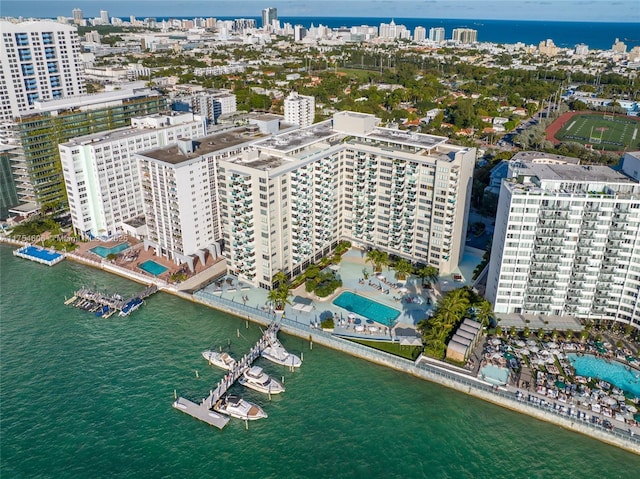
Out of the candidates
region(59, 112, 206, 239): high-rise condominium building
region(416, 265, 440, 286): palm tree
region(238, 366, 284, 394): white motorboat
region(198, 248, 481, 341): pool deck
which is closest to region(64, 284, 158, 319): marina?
region(198, 248, 481, 341): pool deck

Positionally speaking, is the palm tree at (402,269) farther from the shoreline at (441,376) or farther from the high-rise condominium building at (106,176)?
the high-rise condominium building at (106,176)

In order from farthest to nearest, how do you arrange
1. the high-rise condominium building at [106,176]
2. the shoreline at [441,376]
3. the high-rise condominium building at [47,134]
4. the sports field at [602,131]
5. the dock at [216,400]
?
the sports field at [602,131]
the high-rise condominium building at [47,134]
the high-rise condominium building at [106,176]
the dock at [216,400]
the shoreline at [441,376]

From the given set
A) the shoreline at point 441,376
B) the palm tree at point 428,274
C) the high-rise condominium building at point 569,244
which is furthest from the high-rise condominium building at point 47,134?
the high-rise condominium building at point 569,244

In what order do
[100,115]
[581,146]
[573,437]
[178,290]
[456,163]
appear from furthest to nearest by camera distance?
[581,146]
[100,115]
[178,290]
[456,163]
[573,437]

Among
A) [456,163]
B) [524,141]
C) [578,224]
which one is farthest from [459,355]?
[524,141]

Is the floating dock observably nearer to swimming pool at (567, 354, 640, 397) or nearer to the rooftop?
the rooftop

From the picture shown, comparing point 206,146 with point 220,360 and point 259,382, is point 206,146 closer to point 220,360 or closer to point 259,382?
point 220,360

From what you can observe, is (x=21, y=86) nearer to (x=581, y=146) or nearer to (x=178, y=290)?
(x=178, y=290)
